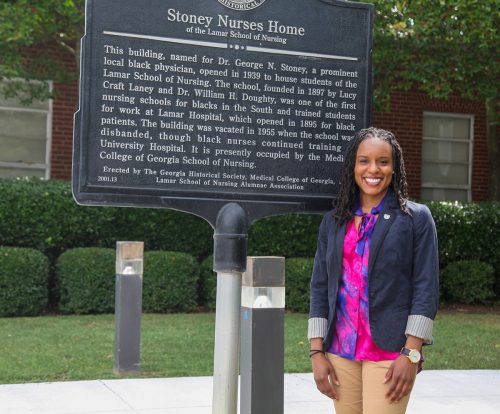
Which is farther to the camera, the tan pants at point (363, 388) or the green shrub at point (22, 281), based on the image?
the green shrub at point (22, 281)

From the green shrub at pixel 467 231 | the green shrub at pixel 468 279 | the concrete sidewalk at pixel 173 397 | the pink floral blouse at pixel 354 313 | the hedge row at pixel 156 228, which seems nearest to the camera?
the pink floral blouse at pixel 354 313

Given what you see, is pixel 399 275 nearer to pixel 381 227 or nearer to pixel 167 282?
pixel 381 227

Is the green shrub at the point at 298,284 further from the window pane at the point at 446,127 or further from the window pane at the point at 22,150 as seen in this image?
the window pane at the point at 446,127

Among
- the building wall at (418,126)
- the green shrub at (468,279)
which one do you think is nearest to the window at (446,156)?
the building wall at (418,126)

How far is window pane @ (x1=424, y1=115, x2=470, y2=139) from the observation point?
16094 mm

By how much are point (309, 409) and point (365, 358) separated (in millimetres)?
2784

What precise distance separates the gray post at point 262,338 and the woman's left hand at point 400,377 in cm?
99

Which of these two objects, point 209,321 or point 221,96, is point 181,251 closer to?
point 209,321

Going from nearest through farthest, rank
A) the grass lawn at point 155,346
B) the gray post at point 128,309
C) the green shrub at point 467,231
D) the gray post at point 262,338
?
the gray post at point 262,338, the gray post at point 128,309, the grass lawn at point 155,346, the green shrub at point 467,231

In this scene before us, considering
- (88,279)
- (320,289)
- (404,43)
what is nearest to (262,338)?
(320,289)

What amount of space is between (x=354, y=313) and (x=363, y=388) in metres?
0.31

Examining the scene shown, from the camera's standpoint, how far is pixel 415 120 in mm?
15844

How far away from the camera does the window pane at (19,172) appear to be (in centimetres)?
1327

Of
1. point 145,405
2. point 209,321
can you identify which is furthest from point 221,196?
point 209,321
